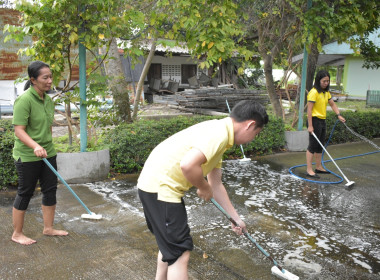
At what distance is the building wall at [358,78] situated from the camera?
71.5 feet

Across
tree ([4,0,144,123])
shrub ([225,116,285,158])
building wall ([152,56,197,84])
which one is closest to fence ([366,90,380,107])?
building wall ([152,56,197,84])

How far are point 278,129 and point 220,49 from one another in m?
3.02

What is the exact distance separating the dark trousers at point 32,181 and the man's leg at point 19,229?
0.19 feet

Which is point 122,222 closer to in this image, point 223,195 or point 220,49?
point 223,195

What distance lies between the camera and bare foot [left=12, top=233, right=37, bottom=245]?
3.49 m

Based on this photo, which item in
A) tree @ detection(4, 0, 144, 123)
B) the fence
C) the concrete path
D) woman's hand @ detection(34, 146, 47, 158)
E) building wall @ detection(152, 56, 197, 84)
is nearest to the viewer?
the concrete path

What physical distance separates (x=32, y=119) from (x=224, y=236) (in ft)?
7.16

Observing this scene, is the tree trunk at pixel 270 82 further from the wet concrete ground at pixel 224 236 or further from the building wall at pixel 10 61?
the building wall at pixel 10 61

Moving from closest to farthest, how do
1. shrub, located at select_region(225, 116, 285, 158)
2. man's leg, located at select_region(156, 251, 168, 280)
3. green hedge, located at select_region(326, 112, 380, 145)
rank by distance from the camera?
1. man's leg, located at select_region(156, 251, 168, 280)
2. shrub, located at select_region(225, 116, 285, 158)
3. green hedge, located at select_region(326, 112, 380, 145)

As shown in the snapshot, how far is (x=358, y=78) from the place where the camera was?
22891 millimetres

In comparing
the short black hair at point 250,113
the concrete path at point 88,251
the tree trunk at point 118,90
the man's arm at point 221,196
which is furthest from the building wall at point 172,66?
the short black hair at point 250,113

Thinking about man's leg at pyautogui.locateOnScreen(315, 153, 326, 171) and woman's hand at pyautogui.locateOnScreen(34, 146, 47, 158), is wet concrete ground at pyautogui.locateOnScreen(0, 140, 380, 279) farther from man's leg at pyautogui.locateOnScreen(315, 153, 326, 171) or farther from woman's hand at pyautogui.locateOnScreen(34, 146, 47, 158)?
woman's hand at pyautogui.locateOnScreen(34, 146, 47, 158)

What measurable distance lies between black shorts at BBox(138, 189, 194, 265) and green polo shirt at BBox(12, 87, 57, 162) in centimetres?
168

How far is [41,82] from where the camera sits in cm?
335
